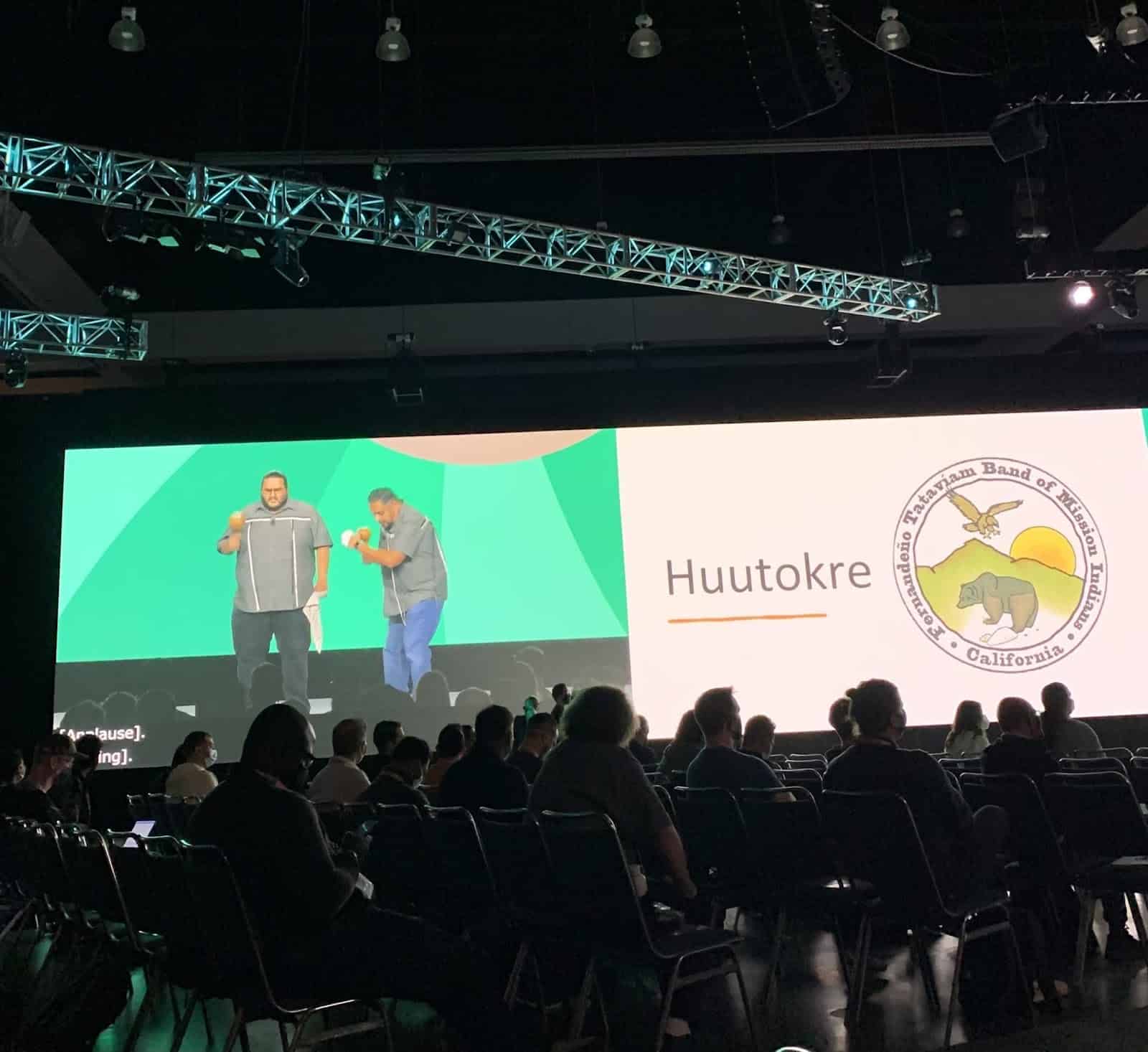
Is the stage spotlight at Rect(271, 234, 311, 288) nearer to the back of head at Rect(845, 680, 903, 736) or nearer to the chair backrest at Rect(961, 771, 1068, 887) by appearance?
the back of head at Rect(845, 680, 903, 736)

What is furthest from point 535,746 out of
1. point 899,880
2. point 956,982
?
point 956,982

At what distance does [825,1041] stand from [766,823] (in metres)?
0.65

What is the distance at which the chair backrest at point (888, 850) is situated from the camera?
118 inches

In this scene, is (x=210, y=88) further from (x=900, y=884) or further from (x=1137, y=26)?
(x=900, y=884)

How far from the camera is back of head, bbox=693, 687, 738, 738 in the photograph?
12.9 feet

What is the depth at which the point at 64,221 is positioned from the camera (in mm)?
8289

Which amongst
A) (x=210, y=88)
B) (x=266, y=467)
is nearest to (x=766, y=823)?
(x=210, y=88)

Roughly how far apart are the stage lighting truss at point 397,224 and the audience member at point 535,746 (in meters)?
3.59

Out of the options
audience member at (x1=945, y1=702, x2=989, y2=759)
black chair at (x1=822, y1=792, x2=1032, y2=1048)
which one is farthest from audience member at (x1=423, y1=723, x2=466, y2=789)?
audience member at (x1=945, y1=702, x2=989, y2=759)

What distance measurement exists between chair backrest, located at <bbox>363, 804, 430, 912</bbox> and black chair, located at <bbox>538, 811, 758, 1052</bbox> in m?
0.66

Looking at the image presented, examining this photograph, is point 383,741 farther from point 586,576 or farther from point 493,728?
point 586,576

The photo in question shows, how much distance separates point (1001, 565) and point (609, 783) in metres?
7.46

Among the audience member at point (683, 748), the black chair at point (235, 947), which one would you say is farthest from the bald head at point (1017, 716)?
the black chair at point (235, 947)

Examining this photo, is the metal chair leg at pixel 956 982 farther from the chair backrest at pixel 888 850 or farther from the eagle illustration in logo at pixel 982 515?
the eagle illustration in logo at pixel 982 515
